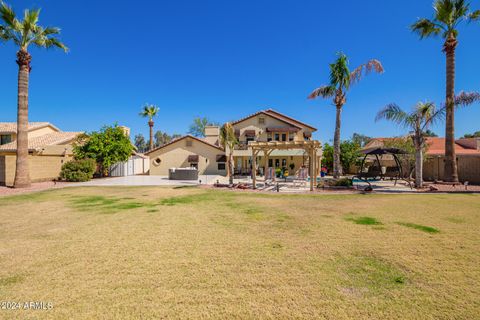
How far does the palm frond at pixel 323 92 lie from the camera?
20.9 meters

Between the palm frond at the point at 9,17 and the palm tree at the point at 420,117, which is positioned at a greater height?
the palm frond at the point at 9,17

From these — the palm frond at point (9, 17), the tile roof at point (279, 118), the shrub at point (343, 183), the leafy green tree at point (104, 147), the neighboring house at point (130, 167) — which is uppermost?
the palm frond at point (9, 17)

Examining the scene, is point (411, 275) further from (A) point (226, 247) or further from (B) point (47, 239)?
(B) point (47, 239)

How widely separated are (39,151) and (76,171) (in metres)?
11.9

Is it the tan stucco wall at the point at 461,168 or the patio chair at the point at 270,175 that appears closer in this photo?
the tan stucco wall at the point at 461,168

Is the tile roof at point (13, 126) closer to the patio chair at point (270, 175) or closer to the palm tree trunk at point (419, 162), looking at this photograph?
the patio chair at point (270, 175)

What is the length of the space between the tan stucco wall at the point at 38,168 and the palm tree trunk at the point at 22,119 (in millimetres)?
2643

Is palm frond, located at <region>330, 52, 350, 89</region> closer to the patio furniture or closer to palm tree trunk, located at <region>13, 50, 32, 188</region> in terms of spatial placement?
the patio furniture

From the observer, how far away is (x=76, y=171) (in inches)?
862

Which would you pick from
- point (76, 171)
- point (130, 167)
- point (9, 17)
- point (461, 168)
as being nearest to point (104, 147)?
point (76, 171)

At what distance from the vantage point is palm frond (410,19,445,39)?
17.5m

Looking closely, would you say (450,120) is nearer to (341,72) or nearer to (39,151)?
(341,72)

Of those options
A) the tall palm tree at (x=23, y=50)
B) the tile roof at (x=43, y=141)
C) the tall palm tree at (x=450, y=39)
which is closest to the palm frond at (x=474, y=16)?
the tall palm tree at (x=450, y=39)

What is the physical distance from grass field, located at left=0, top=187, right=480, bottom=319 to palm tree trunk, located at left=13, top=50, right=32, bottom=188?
1162 cm
